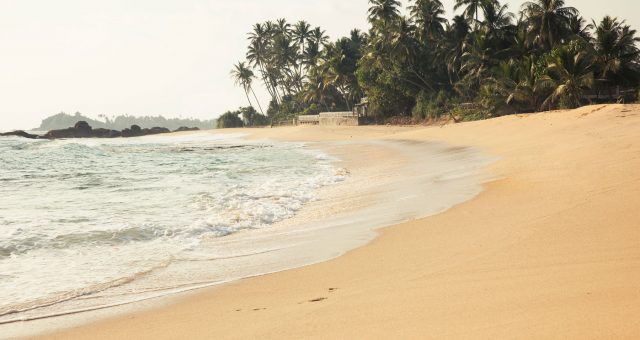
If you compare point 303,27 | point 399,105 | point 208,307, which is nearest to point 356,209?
point 208,307

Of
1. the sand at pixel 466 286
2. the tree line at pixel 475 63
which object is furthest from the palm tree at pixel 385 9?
the sand at pixel 466 286

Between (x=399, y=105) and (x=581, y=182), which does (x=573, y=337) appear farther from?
(x=399, y=105)

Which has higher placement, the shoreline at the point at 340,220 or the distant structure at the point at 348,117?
the distant structure at the point at 348,117

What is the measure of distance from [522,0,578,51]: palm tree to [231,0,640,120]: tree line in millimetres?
70

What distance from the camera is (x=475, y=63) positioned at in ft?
126

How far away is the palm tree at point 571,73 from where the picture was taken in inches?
1052

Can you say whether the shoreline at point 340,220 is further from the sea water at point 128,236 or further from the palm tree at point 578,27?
the palm tree at point 578,27

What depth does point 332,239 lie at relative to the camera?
6.63 meters

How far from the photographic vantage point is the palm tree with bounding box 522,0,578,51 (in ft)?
119

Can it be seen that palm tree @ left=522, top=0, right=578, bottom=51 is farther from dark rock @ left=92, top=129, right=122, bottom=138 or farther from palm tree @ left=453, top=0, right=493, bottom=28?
dark rock @ left=92, top=129, right=122, bottom=138

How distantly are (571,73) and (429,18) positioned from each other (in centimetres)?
2222

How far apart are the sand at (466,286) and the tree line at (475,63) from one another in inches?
911

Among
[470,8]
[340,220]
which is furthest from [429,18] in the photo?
[340,220]

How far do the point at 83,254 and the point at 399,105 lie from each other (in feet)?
149
